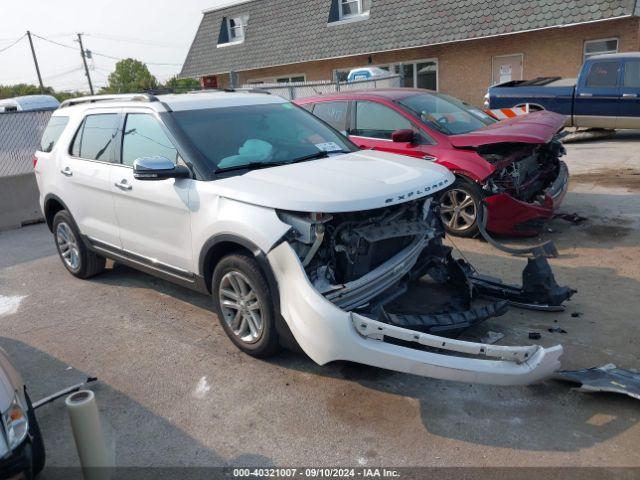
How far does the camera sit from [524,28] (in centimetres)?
1623

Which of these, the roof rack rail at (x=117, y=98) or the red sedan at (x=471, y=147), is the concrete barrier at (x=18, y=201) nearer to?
the roof rack rail at (x=117, y=98)

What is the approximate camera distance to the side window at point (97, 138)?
5148 mm

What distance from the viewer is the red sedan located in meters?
6.15

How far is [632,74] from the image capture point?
1251cm

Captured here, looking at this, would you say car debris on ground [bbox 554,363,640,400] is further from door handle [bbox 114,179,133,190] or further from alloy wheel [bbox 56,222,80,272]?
alloy wheel [bbox 56,222,80,272]

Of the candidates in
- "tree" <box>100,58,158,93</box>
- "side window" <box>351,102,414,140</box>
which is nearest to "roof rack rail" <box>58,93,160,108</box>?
"side window" <box>351,102,414,140</box>

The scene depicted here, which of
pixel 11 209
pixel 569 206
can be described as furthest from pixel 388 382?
pixel 11 209

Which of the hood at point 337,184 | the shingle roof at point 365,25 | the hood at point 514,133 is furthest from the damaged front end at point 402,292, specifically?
the shingle roof at point 365,25

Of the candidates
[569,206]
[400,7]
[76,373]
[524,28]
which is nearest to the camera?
[76,373]

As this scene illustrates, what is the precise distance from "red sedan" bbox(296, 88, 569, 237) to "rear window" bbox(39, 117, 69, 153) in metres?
3.26

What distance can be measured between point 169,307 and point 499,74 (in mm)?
15843

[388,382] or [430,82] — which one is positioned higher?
[430,82]

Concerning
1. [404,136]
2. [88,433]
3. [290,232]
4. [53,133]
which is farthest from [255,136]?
[53,133]

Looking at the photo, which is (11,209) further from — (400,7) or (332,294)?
(400,7)
